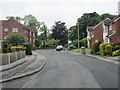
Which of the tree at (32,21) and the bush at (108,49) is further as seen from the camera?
the tree at (32,21)

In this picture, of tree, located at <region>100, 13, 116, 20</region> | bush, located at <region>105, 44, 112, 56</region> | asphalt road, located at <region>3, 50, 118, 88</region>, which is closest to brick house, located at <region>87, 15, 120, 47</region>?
bush, located at <region>105, 44, 112, 56</region>

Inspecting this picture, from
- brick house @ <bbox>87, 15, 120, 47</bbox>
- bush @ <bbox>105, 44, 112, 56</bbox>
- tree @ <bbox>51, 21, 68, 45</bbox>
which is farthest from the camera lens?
tree @ <bbox>51, 21, 68, 45</bbox>

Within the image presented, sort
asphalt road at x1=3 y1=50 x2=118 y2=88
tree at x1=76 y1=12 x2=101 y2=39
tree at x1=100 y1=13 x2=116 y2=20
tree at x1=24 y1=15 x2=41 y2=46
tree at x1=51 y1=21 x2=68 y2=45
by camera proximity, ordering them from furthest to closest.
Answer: tree at x1=24 y1=15 x2=41 y2=46
tree at x1=51 y1=21 x2=68 y2=45
tree at x1=100 y1=13 x2=116 y2=20
tree at x1=76 y1=12 x2=101 y2=39
asphalt road at x1=3 y1=50 x2=118 y2=88

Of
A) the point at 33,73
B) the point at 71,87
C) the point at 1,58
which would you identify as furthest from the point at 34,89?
the point at 1,58

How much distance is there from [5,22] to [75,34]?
32.4m

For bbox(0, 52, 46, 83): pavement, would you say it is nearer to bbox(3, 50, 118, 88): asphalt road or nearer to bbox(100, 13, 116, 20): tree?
bbox(3, 50, 118, 88): asphalt road

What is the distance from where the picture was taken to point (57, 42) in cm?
8006

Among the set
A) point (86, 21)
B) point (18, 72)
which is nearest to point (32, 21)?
point (86, 21)

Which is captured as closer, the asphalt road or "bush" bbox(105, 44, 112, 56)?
the asphalt road

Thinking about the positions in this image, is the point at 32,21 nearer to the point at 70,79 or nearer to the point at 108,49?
the point at 108,49

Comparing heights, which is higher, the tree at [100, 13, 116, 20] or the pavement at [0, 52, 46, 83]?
the tree at [100, 13, 116, 20]

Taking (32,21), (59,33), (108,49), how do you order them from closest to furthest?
(108,49) → (59,33) → (32,21)

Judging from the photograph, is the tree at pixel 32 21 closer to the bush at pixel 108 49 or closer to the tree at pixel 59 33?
the tree at pixel 59 33

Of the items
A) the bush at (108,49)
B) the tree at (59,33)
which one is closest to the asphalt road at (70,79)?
the bush at (108,49)
